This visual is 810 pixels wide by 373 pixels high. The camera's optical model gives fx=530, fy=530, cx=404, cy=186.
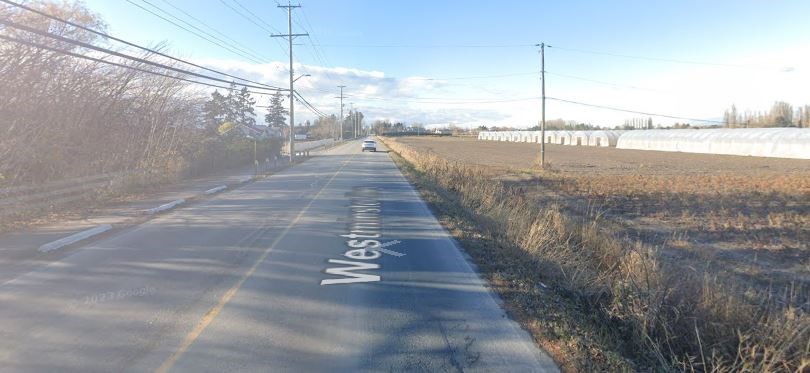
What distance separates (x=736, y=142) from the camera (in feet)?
213

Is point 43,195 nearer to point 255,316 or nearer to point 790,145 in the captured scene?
point 255,316

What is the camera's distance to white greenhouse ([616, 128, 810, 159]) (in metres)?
55.8

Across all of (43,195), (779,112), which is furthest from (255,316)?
(779,112)

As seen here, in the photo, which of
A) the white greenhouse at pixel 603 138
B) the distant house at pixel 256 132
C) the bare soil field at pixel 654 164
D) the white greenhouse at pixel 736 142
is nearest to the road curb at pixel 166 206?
the bare soil field at pixel 654 164

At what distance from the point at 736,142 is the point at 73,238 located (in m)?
72.5

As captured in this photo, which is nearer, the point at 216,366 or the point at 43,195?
the point at 216,366

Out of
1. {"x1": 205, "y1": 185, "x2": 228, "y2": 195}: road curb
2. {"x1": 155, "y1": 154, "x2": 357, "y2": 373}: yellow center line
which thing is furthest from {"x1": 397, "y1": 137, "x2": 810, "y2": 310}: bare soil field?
{"x1": 205, "y1": 185, "x2": 228, "y2": 195}: road curb

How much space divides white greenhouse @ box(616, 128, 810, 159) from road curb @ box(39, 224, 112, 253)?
62.6 m

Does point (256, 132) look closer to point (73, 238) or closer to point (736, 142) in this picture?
point (736, 142)

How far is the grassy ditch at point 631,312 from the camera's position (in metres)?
4.43

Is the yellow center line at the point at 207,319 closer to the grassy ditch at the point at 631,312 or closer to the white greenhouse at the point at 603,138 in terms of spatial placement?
the grassy ditch at the point at 631,312

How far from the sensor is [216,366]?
4461 millimetres

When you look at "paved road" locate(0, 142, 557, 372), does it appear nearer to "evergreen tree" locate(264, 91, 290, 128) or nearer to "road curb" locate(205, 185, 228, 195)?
"road curb" locate(205, 185, 228, 195)

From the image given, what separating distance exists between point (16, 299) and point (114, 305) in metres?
1.30
